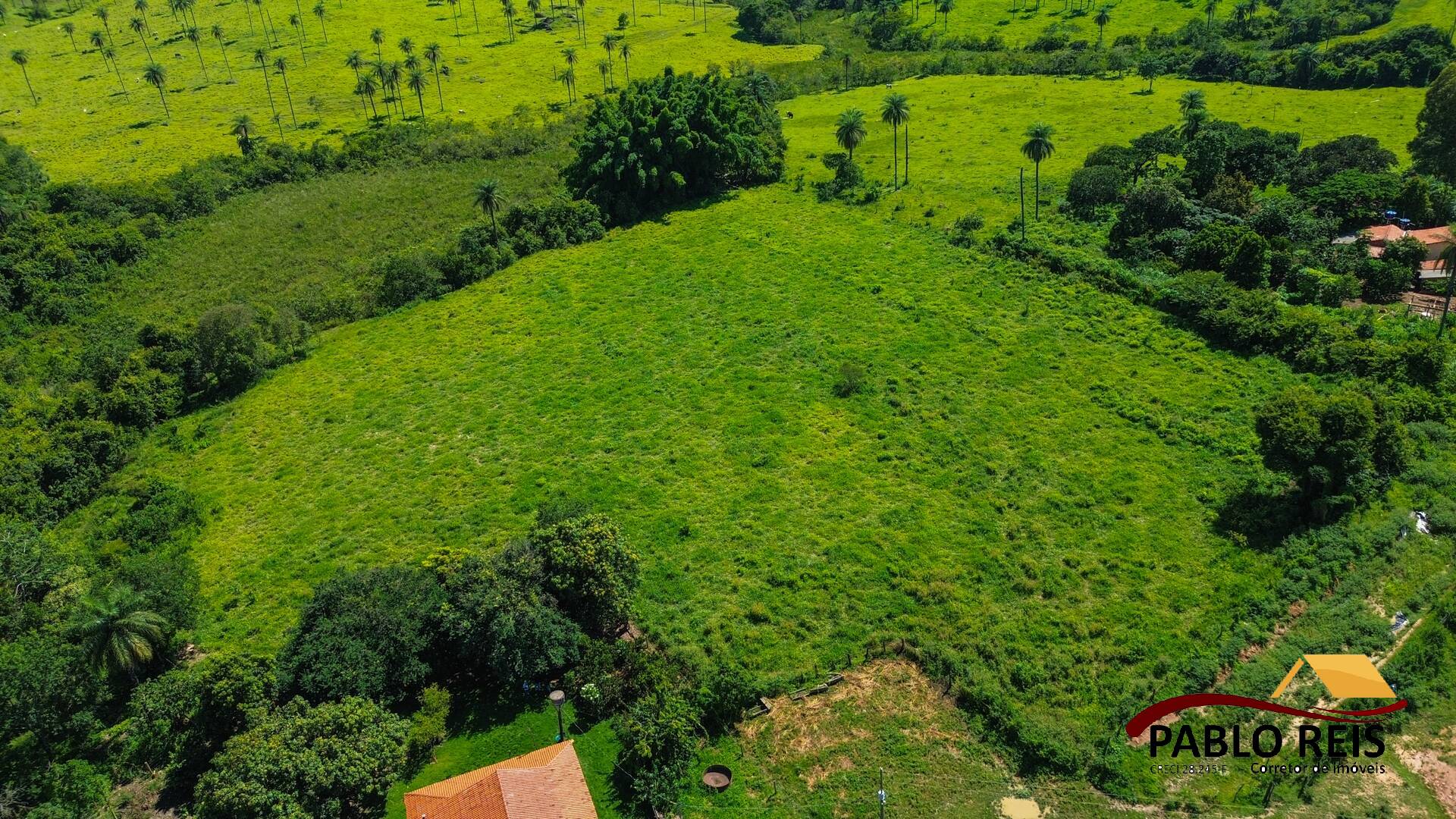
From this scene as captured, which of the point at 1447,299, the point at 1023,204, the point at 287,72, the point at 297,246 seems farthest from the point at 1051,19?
the point at 287,72

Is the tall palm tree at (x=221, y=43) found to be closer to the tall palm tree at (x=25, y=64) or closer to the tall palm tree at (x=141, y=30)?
the tall palm tree at (x=141, y=30)

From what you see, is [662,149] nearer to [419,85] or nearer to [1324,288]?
[419,85]

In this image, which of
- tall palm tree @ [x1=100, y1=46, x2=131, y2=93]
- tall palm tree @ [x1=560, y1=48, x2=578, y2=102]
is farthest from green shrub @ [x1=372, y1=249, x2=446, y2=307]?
tall palm tree @ [x1=100, y1=46, x2=131, y2=93]

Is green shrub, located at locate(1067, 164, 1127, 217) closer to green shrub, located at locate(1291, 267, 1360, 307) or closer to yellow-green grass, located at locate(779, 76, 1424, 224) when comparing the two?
yellow-green grass, located at locate(779, 76, 1424, 224)

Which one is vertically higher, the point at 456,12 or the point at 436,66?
the point at 456,12

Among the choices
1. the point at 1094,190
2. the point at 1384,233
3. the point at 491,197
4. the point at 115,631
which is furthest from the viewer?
the point at 1094,190

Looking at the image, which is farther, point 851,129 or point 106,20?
point 106,20
